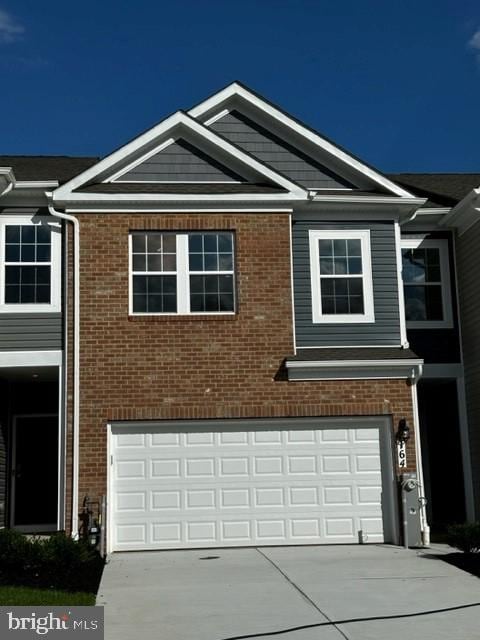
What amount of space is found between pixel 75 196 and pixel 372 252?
533cm

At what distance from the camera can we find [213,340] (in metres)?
15.3

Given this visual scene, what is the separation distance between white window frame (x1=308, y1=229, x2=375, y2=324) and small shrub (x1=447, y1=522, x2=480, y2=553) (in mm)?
4132

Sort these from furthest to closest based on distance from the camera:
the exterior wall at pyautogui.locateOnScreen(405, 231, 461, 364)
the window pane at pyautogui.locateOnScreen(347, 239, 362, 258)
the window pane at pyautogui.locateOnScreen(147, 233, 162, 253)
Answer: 1. the exterior wall at pyautogui.locateOnScreen(405, 231, 461, 364)
2. the window pane at pyautogui.locateOnScreen(347, 239, 362, 258)
3. the window pane at pyautogui.locateOnScreen(147, 233, 162, 253)

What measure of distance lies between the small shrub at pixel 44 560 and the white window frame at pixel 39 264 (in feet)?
14.4

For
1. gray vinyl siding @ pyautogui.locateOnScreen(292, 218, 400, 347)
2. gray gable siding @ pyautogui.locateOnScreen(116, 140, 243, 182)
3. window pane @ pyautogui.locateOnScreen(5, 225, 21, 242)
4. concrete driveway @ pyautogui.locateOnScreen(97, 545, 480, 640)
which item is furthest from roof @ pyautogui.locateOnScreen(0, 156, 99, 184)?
concrete driveway @ pyautogui.locateOnScreen(97, 545, 480, 640)

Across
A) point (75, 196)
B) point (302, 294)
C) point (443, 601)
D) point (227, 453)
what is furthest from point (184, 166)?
point (443, 601)

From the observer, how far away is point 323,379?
1540 centimetres

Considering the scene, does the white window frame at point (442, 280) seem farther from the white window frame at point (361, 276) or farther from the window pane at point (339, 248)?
the window pane at point (339, 248)

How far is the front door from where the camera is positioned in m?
18.3

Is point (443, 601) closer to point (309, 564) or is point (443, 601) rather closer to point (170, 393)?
point (309, 564)

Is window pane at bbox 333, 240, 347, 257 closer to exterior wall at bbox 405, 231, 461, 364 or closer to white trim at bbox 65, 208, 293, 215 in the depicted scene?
white trim at bbox 65, 208, 293, 215

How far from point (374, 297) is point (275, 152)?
11.4 ft

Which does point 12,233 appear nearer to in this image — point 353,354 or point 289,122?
point 289,122

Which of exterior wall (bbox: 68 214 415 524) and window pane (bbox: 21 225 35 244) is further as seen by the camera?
window pane (bbox: 21 225 35 244)
